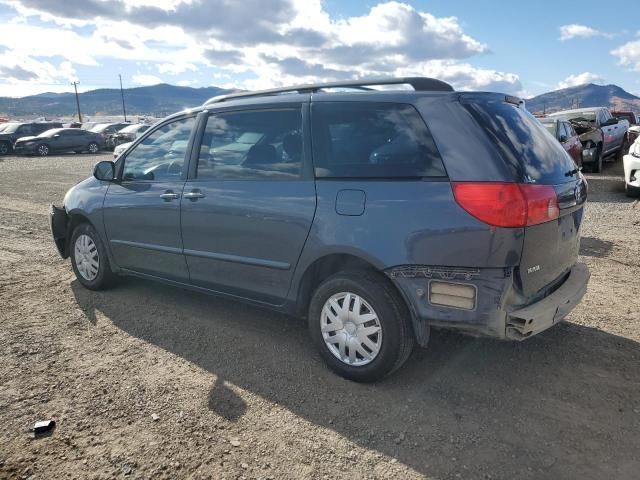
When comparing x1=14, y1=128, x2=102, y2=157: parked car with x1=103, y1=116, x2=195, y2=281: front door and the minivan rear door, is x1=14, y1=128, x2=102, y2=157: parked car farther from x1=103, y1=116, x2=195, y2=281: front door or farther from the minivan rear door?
the minivan rear door

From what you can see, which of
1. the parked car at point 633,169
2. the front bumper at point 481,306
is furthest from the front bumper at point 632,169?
the front bumper at point 481,306

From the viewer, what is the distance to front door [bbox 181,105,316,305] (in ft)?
11.4

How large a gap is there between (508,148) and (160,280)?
3154 millimetres

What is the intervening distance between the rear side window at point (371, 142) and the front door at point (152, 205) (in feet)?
4.57

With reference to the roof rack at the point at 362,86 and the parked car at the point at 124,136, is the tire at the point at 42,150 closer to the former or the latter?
the parked car at the point at 124,136

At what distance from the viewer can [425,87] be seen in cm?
318

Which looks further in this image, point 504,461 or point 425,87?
point 425,87

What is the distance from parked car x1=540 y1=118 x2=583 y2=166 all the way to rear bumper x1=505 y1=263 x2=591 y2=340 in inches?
343

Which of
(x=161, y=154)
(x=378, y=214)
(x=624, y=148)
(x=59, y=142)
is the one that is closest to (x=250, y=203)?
(x=378, y=214)

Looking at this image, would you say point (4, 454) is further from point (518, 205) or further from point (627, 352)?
point (627, 352)

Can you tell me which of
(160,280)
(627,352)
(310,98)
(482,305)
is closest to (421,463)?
(482,305)

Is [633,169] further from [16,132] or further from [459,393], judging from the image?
[16,132]

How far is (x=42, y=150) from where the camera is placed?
25141 mm

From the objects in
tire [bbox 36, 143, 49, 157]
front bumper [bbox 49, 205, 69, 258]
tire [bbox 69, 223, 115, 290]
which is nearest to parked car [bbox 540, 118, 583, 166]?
tire [bbox 69, 223, 115, 290]
